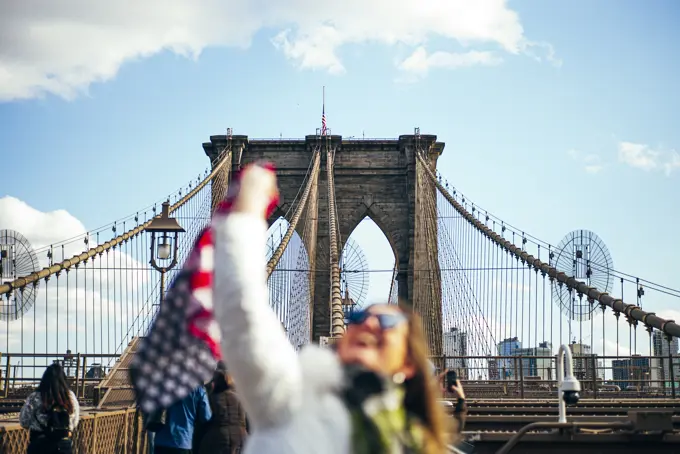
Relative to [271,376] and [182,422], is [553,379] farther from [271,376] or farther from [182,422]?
[271,376]

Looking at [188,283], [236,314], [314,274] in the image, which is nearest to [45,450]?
[188,283]

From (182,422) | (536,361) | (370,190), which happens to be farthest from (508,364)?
(182,422)

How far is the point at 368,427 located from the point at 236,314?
284 millimetres

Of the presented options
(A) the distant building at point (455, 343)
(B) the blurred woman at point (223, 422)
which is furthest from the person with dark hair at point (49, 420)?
(A) the distant building at point (455, 343)

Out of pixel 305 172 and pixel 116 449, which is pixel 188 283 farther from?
pixel 305 172

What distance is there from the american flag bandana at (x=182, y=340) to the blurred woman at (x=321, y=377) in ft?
0.90

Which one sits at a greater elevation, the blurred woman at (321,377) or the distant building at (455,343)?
the blurred woman at (321,377)

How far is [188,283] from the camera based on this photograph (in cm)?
185

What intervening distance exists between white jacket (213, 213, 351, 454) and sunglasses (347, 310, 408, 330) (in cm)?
9

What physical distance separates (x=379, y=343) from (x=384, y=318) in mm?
45

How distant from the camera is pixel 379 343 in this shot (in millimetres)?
1521

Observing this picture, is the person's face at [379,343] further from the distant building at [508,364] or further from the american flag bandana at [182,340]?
the distant building at [508,364]

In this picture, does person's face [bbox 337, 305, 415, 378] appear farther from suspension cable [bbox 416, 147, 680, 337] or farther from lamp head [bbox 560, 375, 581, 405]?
suspension cable [bbox 416, 147, 680, 337]

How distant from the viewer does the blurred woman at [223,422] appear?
5660mm
